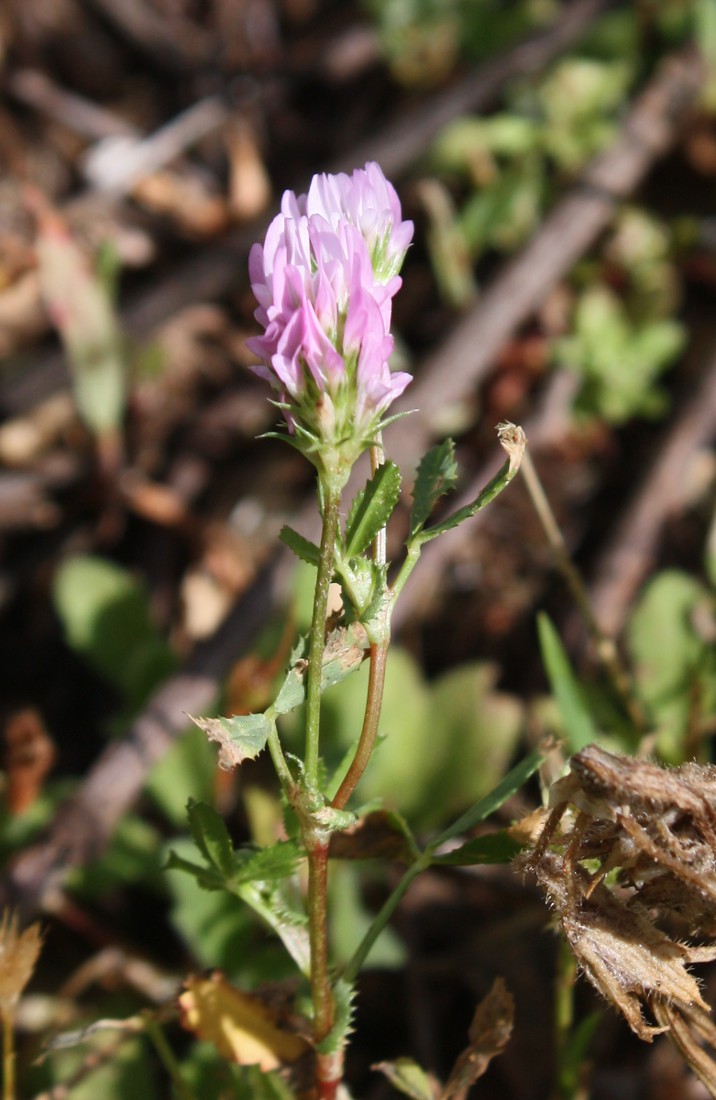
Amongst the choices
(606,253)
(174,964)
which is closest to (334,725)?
(174,964)

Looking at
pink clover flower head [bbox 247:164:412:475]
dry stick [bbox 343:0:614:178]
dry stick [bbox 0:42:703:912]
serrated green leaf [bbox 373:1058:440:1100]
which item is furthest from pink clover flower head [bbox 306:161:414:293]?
dry stick [bbox 343:0:614:178]

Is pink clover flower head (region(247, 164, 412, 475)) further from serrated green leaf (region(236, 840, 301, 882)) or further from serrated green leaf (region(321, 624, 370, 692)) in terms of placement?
serrated green leaf (region(236, 840, 301, 882))

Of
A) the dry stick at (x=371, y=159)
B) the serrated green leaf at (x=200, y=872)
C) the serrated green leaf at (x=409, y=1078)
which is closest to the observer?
the serrated green leaf at (x=200, y=872)

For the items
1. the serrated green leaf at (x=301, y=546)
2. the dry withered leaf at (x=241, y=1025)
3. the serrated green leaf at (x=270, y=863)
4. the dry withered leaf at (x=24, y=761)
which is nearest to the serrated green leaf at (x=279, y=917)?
the serrated green leaf at (x=270, y=863)

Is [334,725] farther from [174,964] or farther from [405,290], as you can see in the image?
[405,290]

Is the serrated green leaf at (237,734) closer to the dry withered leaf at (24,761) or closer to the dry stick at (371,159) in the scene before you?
the dry withered leaf at (24,761)

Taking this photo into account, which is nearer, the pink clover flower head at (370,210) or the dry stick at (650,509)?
the pink clover flower head at (370,210)

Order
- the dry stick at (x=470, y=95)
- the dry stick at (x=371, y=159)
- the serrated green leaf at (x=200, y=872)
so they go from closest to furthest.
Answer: the serrated green leaf at (x=200, y=872) < the dry stick at (x=371, y=159) < the dry stick at (x=470, y=95)
